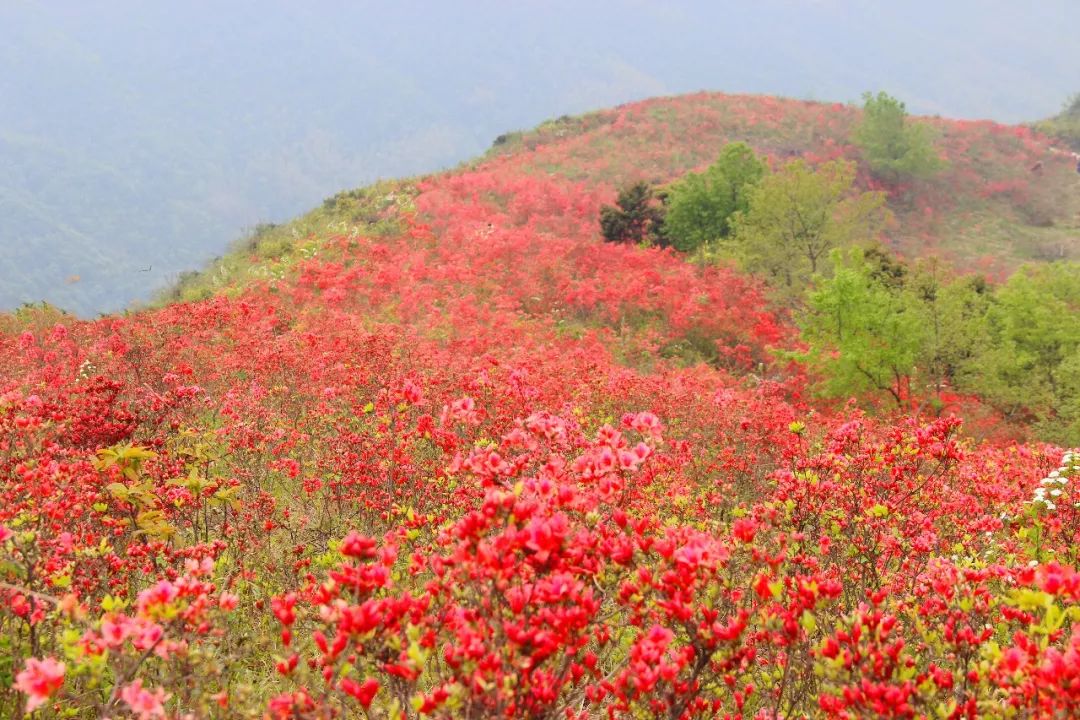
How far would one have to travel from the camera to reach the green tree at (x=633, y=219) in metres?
26.5

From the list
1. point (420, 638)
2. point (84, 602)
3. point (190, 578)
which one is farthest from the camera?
point (84, 602)

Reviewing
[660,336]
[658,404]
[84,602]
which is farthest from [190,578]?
[660,336]

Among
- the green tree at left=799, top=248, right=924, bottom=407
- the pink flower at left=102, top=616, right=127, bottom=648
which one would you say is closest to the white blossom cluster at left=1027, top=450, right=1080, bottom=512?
the pink flower at left=102, top=616, right=127, bottom=648

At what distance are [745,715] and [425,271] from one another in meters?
16.3

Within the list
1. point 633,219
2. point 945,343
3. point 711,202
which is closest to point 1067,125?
point 711,202

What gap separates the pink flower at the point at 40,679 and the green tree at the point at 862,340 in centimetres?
1582

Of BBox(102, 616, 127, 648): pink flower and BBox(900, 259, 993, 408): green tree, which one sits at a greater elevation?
BBox(102, 616, 127, 648): pink flower

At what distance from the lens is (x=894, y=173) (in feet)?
128

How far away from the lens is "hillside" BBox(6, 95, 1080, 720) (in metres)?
2.14

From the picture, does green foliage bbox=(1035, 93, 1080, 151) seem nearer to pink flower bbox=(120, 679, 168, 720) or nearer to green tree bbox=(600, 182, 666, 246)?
green tree bbox=(600, 182, 666, 246)

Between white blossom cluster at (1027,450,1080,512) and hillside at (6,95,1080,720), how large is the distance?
34 mm

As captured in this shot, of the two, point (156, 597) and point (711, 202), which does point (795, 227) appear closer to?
point (711, 202)

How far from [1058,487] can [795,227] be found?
19.9 m

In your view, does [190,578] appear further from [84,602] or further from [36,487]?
[36,487]
